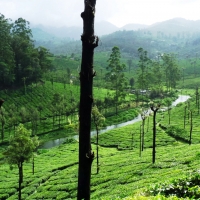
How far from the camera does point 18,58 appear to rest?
409 feet

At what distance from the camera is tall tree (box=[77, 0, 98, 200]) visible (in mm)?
7457

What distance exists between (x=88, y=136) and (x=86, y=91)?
1.31 meters

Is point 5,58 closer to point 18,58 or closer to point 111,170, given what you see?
point 18,58

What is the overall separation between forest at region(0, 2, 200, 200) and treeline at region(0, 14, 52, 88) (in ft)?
1.43

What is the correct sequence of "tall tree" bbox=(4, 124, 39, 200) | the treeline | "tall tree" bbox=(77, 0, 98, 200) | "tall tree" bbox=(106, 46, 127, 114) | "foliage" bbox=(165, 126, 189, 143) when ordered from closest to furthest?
"tall tree" bbox=(77, 0, 98, 200) < "tall tree" bbox=(4, 124, 39, 200) < "foliage" bbox=(165, 126, 189, 143) < the treeline < "tall tree" bbox=(106, 46, 127, 114)

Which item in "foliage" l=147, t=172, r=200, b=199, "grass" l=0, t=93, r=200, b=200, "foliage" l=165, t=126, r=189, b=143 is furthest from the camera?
"foliage" l=165, t=126, r=189, b=143

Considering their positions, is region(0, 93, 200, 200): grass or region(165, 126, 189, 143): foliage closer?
region(0, 93, 200, 200): grass

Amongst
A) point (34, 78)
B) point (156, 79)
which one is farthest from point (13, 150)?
point (156, 79)

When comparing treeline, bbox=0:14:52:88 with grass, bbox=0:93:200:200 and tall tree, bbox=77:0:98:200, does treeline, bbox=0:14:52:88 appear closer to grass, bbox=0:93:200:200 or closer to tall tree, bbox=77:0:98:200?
grass, bbox=0:93:200:200

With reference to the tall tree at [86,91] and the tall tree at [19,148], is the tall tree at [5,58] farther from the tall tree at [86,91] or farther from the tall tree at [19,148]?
the tall tree at [86,91]

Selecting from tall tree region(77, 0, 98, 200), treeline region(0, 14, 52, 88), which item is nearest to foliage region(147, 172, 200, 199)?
tall tree region(77, 0, 98, 200)

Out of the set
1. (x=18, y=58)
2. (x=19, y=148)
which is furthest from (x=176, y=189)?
(x=18, y=58)

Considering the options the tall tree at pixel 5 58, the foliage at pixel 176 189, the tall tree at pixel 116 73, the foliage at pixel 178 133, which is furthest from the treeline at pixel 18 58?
the foliage at pixel 176 189

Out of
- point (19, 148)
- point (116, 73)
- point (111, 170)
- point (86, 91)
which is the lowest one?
point (111, 170)
